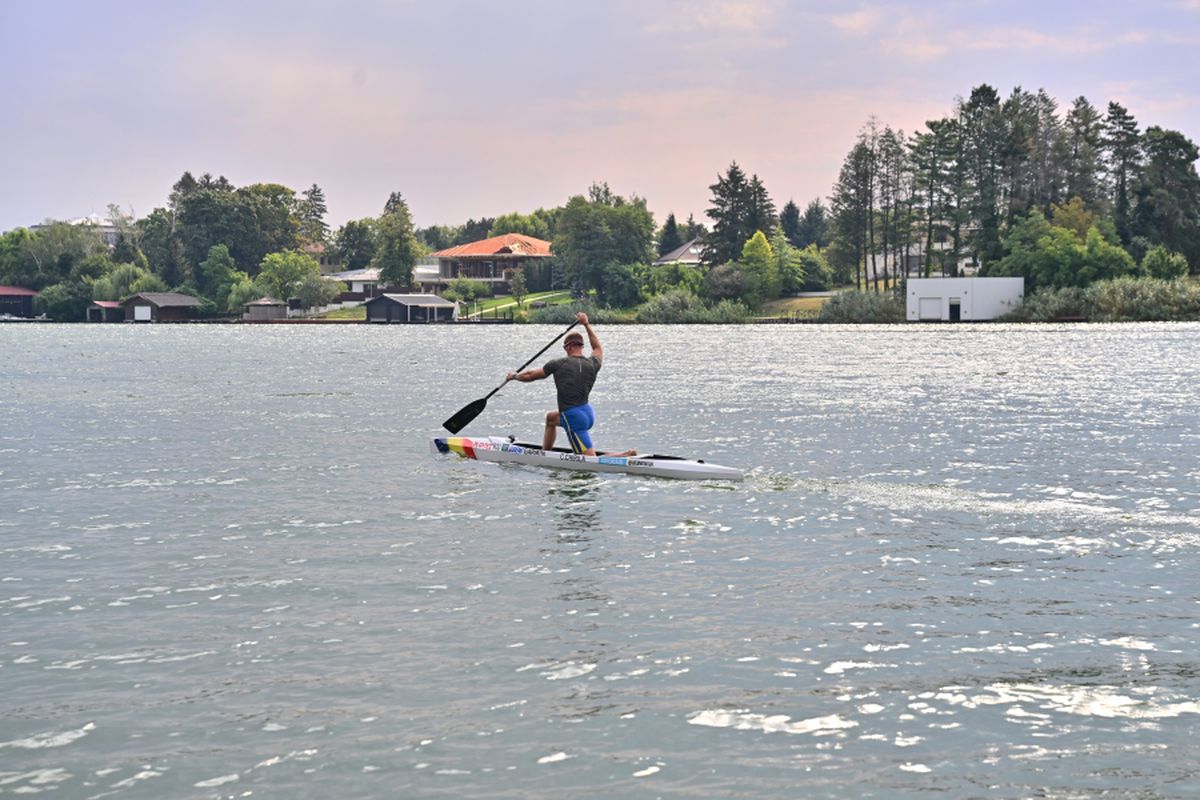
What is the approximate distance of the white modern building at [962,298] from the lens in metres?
134

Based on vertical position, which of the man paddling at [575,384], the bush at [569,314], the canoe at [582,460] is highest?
the bush at [569,314]

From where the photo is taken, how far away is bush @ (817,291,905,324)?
471ft

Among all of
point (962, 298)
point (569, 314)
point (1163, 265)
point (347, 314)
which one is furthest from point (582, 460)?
point (347, 314)

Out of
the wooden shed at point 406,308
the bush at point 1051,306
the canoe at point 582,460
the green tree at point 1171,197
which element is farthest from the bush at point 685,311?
the canoe at point 582,460

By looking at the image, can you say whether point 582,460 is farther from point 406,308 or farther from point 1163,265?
point 406,308

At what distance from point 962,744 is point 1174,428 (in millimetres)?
26170

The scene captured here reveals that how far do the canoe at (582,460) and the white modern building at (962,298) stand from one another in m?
115

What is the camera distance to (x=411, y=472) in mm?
25516

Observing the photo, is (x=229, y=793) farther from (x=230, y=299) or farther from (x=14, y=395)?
(x=230, y=299)

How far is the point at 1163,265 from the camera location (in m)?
132

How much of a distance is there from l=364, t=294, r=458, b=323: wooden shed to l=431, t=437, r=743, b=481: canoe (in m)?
163

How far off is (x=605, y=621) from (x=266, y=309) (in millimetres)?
185827

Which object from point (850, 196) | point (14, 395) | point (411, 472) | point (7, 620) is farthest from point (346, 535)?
point (850, 196)

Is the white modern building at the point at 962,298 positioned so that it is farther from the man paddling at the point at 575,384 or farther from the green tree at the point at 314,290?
the man paddling at the point at 575,384
